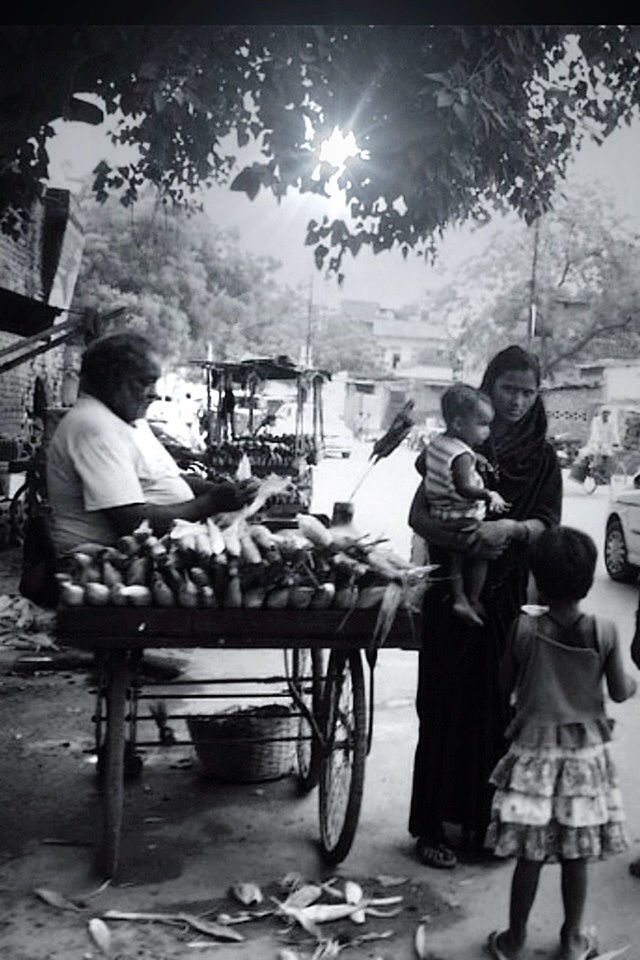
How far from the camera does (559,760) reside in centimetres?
217

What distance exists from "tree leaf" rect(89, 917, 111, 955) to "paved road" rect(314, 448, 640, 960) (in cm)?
71

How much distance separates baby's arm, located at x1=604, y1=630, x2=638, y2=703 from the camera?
7.10 feet

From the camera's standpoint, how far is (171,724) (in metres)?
3.81

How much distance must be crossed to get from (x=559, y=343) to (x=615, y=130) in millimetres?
757

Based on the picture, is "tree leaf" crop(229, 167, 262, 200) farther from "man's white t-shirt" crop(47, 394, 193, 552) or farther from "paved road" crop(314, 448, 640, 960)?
"paved road" crop(314, 448, 640, 960)

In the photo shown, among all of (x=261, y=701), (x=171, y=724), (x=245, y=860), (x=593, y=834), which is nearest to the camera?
(x=593, y=834)

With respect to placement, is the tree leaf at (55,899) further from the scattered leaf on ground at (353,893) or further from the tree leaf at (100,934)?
the scattered leaf on ground at (353,893)

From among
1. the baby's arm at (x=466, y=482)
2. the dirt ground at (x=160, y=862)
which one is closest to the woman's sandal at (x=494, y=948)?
the dirt ground at (x=160, y=862)

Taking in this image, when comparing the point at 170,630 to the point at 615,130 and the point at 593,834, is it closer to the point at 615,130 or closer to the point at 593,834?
the point at 593,834

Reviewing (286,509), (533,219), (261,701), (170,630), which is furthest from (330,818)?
(533,219)

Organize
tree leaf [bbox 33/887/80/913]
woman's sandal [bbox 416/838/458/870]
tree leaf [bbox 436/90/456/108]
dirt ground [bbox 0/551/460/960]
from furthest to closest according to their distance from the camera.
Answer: tree leaf [bbox 436/90/456/108]
woman's sandal [bbox 416/838/458/870]
tree leaf [bbox 33/887/80/913]
dirt ground [bbox 0/551/460/960]

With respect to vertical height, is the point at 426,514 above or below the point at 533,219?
below

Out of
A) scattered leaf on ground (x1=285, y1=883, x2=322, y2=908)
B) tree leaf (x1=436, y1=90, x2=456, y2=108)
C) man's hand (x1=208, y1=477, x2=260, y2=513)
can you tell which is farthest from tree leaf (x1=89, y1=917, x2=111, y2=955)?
tree leaf (x1=436, y1=90, x2=456, y2=108)

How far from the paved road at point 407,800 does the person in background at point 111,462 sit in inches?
16.7
